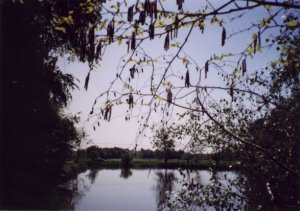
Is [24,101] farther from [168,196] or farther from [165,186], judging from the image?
[165,186]

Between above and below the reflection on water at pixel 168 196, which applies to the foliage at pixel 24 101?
above

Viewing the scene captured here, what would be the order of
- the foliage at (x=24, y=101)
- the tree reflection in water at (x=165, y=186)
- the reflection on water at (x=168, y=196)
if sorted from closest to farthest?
the tree reflection in water at (x=165, y=186) < the reflection on water at (x=168, y=196) < the foliage at (x=24, y=101)

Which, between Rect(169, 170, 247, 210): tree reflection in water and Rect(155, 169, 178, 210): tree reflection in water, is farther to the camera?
Rect(169, 170, 247, 210): tree reflection in water

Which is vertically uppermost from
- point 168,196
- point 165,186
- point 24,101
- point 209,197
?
point 24,101

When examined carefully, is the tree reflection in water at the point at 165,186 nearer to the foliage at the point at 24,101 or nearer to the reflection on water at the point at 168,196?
the reflection on water at the point at 168,196

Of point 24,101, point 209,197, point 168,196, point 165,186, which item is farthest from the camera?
point 24,101

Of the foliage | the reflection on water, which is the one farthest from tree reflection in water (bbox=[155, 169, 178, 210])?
the foliage

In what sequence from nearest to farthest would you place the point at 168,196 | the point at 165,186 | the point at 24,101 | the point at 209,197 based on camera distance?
the point at 165,186, the point at 209,197, the point at 168,196, the point at 24,101

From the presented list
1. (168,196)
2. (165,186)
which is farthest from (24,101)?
(165,186)

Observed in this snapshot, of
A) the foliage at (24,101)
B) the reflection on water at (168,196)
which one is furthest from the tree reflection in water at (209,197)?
the foliage at (24,101)

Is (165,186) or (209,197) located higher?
(165,186)

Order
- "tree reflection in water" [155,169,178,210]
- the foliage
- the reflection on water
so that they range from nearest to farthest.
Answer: "tree reflection in water" [155,169,178,210], the reflection on water, the foliage

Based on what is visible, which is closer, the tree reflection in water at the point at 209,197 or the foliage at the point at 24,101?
the tree reflection in water at the point at 209,197

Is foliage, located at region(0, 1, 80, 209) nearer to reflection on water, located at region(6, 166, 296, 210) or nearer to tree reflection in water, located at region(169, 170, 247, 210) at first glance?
reflection on water, located at region(6, 166, 296, 210)
